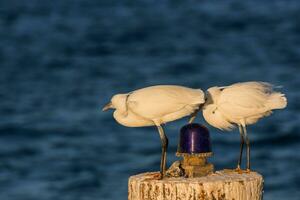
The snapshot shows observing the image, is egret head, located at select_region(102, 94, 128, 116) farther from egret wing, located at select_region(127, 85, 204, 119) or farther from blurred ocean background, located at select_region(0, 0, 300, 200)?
blurred ocean background, located at select_region(0, 0, 300, 200)

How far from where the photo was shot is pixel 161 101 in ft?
27.5

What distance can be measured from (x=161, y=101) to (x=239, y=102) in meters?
0.58

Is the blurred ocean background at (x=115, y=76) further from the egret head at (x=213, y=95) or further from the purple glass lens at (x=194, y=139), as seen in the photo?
the purple glass lens at (x=194, y=139)

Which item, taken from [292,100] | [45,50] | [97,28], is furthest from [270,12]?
[292,100]

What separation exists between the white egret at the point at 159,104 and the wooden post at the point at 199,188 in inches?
11.7

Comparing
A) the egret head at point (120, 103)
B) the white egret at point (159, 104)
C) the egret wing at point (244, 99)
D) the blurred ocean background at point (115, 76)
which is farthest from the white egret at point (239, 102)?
the blurred ocean background at point (115, 76)

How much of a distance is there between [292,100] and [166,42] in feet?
39.5

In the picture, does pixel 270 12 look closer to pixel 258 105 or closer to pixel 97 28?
pixel 97 28

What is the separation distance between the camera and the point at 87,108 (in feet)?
84.1

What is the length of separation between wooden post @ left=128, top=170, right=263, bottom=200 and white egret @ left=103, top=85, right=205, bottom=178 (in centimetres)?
30

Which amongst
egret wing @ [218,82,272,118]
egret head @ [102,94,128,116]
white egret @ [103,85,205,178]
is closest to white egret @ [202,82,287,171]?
egret wing @ [218,82,272,118]

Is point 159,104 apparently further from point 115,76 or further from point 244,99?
point 115,76

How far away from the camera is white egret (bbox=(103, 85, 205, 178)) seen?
8281 mm

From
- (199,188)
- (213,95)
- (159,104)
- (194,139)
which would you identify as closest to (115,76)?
(213,95)
